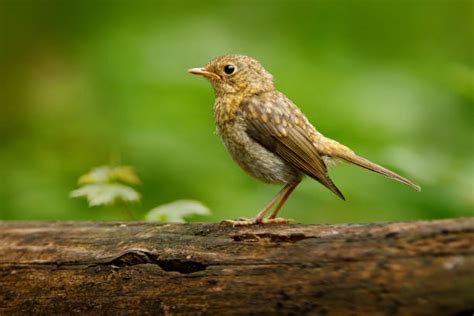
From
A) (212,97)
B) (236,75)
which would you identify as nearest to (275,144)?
(236,75)

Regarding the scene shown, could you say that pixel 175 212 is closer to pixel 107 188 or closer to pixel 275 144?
pixel 107 188

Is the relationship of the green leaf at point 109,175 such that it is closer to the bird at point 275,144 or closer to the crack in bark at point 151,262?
the bird at point 275,144

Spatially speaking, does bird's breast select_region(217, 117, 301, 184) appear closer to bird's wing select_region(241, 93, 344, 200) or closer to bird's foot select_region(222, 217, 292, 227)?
bird's wing select_region(241, 93, 344, 200)

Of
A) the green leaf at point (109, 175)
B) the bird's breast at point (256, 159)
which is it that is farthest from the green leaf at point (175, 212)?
the bird's breast at point (256, 159)

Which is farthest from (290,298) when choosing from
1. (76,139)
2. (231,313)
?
A: (76,139)

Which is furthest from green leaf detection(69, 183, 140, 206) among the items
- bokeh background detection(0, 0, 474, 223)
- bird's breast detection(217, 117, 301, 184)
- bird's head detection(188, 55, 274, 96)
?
bokeh background detection(0, 0, 474, 223)
